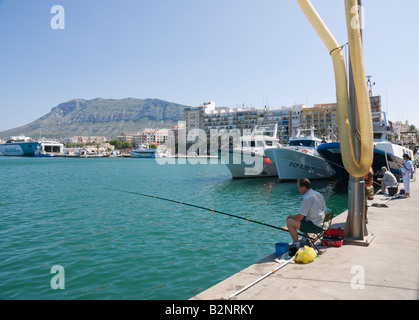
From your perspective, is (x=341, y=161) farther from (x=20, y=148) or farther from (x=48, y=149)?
(x=20, y=148)

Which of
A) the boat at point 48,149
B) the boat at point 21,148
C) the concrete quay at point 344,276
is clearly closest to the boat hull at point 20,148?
the boat at point 21,148

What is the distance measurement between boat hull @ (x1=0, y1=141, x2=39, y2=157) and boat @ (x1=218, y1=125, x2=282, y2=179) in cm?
16106

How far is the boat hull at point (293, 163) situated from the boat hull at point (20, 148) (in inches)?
6535

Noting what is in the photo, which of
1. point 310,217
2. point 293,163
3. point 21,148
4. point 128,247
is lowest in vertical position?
point 128,247

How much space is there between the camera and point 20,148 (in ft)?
554

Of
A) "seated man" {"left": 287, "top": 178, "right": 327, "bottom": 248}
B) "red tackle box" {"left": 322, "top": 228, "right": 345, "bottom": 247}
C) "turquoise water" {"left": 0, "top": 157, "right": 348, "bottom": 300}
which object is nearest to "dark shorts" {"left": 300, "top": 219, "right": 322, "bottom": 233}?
"seated man" {"left": 287, "top": 178, "right": 327, "bottom": 248}

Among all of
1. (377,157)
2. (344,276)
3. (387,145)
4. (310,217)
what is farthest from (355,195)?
(387,145)

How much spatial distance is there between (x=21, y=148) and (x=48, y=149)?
1444cm

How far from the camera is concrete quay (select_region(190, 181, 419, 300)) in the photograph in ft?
13.5

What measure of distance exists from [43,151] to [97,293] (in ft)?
586

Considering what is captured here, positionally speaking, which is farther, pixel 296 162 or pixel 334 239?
pixel 296 162

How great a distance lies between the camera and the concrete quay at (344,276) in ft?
13.5

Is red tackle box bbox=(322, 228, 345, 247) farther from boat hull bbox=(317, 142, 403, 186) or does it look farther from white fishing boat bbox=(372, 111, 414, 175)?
boat hull bbox=(317, 142, 403, 186)
